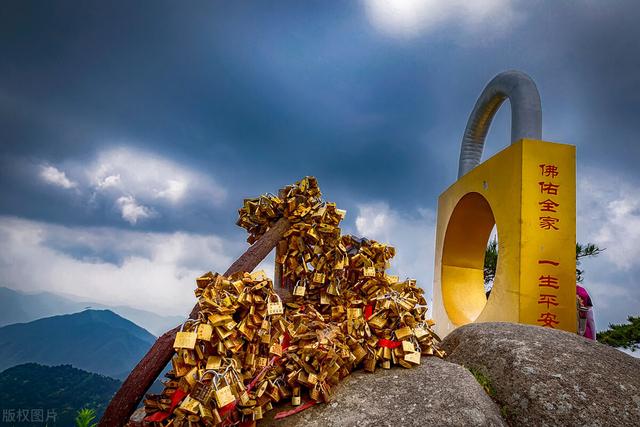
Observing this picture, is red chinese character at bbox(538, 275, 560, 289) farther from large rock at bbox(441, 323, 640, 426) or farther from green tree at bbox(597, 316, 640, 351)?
green tree at bbox(597, 316, 640, 351)

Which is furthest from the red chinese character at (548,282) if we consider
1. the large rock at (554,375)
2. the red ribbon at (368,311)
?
the red ribbon at (368,311)

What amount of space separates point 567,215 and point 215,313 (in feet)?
18.2

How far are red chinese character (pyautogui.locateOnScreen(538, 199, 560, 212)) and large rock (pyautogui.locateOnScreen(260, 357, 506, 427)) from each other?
383cm

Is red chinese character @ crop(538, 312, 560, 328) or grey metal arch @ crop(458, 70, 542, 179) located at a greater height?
grey metal arch @ crop(458, 70, 542, 179)

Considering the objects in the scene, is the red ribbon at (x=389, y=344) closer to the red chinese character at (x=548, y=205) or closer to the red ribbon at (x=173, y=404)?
the red ribbon at (x=173, y=404)

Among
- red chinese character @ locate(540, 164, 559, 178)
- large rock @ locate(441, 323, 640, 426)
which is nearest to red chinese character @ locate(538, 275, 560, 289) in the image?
red chinese character @ locate(540, 164, 559, 178)

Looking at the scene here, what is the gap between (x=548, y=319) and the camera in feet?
18.9

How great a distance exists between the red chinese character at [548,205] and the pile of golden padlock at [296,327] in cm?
337

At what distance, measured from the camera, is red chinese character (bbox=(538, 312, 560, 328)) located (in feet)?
18.8

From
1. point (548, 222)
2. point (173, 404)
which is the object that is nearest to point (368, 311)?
point (173, 404)

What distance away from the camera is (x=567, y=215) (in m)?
6.04

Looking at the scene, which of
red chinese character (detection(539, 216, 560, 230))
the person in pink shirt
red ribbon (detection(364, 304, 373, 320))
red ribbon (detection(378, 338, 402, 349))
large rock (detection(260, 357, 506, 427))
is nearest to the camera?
large rock (detection(260, 357, 506, 427))

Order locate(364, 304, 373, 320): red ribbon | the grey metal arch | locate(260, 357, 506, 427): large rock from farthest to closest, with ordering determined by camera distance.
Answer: the grey metal arch
locate(364, 304, 373, 320): red ribbon
locate(260, 357, 506, 427): large rock

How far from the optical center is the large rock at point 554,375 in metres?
2.92
